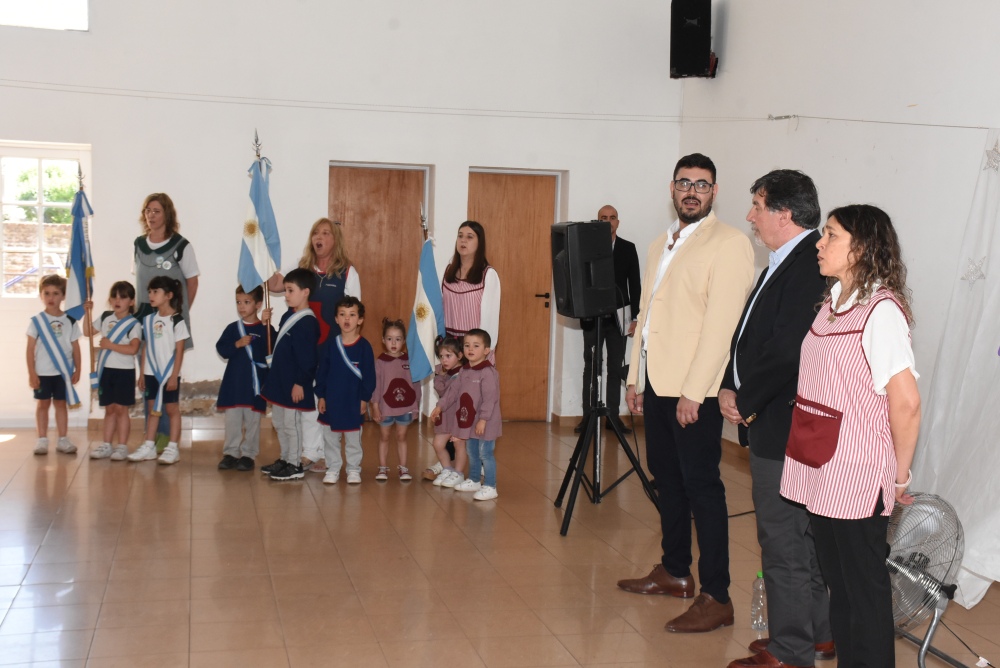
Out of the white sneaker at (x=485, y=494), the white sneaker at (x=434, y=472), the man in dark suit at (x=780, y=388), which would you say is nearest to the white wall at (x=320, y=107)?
the white sneaker at (x=434, y=472)

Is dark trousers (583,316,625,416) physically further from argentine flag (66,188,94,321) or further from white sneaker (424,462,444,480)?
argentine flag (66,188,94,321)

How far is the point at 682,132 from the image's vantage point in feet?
26.6

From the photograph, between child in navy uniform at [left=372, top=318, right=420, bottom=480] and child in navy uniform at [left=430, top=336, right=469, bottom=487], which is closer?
child in navy uniform at [left=430, top=336, right=469, bottom=487]

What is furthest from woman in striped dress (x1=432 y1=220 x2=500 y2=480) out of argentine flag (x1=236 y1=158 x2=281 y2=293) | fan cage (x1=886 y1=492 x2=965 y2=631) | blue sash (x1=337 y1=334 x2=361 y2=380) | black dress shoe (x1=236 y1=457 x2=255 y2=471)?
fan cage (x1=886 y1=492 x2=965 y2=631)

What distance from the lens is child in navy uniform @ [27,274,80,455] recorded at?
21.0 ft

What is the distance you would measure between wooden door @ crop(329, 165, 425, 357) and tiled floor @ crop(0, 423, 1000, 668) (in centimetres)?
207

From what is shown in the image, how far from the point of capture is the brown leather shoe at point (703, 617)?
3654 millimetres

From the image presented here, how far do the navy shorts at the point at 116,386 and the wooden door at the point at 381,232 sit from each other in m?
2.12

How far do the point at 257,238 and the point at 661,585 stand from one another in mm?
3805

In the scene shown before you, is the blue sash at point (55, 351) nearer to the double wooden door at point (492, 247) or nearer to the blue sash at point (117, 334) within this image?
the blue sash at point (117, 334)

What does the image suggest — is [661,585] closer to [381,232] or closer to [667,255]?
[667,255]

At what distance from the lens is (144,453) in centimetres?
634

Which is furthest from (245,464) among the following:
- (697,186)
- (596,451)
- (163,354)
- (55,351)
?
(697,186)

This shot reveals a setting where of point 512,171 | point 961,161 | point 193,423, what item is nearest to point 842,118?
point 961,161
